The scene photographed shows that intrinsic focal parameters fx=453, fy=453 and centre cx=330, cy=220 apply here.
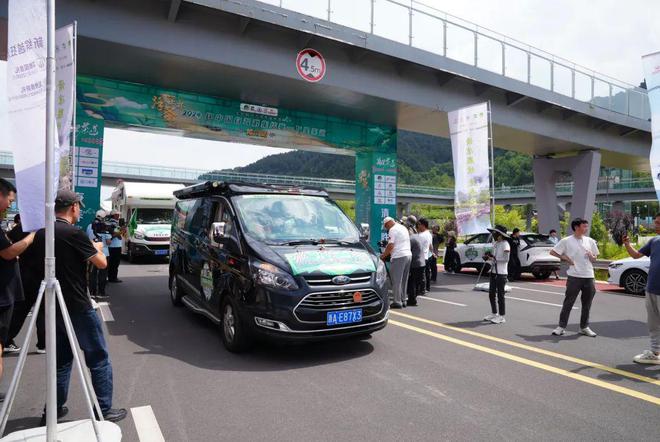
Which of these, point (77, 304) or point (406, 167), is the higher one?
point (406, 167)

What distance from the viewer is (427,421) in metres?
3.66

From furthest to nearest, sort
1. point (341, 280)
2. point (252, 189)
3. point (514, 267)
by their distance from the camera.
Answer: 1. point (514, 267)
2. point (252, 189)
3. point (341, 280)

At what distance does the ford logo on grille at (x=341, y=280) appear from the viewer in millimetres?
5148

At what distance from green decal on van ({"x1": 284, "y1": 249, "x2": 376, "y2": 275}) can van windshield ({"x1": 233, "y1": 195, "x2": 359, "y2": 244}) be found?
17.2 inches

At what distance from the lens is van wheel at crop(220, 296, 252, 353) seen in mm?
5285

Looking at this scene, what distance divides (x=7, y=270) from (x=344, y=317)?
3.22m

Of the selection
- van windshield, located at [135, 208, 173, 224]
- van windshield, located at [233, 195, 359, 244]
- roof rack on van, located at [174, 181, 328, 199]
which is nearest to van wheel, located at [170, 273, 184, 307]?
roof rack on van, located at [174, 181, 328, 199]

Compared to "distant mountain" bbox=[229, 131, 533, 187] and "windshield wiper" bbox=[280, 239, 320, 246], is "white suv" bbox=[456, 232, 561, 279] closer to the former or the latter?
"windshield wiper" bbox=[280, 239, 320, 246]

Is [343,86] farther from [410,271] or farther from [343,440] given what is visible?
[343,440]

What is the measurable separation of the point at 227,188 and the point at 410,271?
4.63 m

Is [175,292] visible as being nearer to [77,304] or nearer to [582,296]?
[77,304]

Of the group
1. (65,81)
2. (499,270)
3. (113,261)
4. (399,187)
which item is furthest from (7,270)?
(399,187)

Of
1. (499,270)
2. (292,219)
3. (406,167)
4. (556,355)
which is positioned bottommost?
(556,355)

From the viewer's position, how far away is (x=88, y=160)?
11.5 metres
